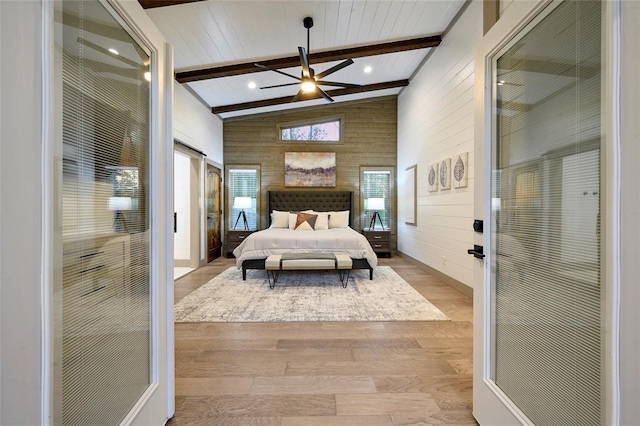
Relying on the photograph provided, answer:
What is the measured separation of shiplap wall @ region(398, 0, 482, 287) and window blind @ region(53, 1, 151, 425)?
3.38 metres

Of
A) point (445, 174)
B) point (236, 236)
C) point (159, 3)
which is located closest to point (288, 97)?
point (236, 236)

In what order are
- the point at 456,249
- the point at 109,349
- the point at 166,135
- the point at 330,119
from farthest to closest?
1. the point at 330,119
2. the point at 456,249
3. the point at 166,135
4. the point at 109,349

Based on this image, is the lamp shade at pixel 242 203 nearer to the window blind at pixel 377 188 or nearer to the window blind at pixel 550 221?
the window blind at pixel 377 188

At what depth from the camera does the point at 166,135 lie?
1.47m

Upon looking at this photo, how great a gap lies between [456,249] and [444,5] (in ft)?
10.2

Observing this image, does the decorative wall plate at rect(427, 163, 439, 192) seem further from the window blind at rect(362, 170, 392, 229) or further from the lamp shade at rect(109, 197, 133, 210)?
the lamp shade at rect(109, 197, 133, 210)

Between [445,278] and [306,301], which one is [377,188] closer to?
[445,278]

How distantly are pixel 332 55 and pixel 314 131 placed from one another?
260cm

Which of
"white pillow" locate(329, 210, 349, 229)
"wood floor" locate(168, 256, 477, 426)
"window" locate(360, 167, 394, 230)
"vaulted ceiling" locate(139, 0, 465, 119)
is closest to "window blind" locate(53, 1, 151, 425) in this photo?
"wood floor" locate(168, 256, 477, 426)

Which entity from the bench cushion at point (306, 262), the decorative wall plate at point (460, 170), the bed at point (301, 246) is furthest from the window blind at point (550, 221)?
the bed at point (301, 246)

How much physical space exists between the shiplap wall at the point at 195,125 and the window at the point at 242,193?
1.64ft

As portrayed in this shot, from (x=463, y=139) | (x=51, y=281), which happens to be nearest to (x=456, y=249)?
A: (x=463, y=139)

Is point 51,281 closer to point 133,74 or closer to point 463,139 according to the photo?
point 133,74

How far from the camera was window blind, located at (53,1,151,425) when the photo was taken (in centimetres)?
89
